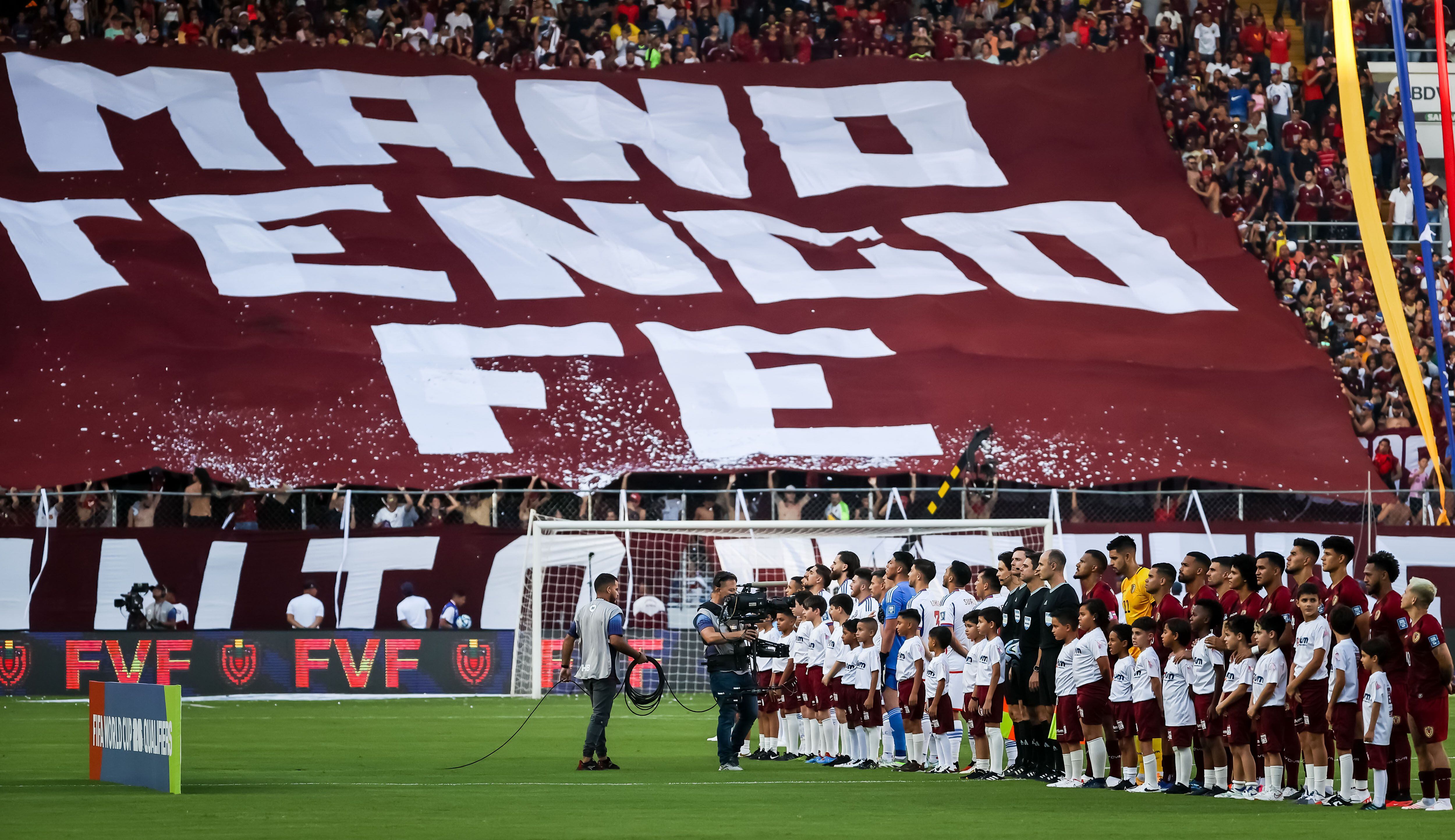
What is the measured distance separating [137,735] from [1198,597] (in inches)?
323

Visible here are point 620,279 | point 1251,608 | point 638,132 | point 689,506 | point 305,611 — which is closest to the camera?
point 1251,608

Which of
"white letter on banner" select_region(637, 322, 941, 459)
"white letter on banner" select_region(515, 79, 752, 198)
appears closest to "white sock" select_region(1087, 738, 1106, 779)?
"white letter on banner" select_region(637, 322, 941, 459)

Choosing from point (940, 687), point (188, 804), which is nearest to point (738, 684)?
point (940, 687)

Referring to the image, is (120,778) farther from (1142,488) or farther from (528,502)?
(1142,488)

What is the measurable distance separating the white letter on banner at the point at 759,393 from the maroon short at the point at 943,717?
12797mm

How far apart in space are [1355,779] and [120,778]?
9.38 metres

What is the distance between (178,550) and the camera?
88.0ft

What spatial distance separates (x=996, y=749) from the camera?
53.6 ft

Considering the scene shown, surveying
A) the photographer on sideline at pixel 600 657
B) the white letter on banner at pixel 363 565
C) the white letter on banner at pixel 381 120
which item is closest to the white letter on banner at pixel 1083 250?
the white letter on banner at pixel 381 120

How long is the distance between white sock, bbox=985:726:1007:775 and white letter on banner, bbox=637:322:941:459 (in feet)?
43.7

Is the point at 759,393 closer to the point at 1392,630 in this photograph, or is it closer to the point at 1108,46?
the point at 1108,46

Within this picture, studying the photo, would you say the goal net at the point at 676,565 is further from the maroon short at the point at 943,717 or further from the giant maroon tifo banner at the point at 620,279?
the maroon short at the point at 943,717

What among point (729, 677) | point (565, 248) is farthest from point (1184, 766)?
point (565, 248)

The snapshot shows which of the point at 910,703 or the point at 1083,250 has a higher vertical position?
the point at 1083,250
